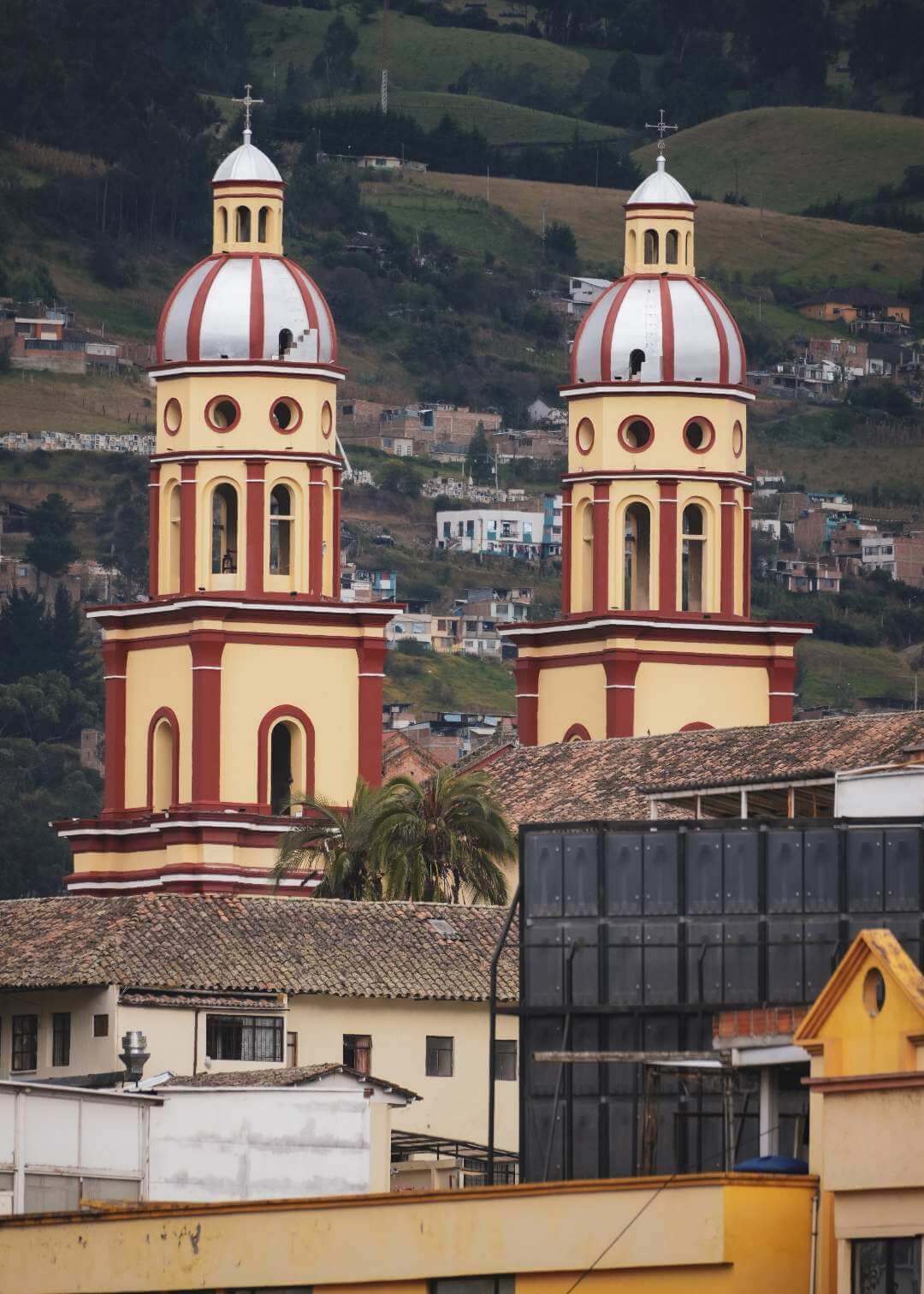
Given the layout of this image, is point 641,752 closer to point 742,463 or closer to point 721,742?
point 721,742

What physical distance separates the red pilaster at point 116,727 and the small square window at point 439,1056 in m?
28.8

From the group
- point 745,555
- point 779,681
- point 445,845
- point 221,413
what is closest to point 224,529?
point 221,413

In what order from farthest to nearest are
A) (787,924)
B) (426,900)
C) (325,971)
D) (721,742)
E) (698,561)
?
(698,561)
(721,742)
(426,900)
(325,971)
(787,924)

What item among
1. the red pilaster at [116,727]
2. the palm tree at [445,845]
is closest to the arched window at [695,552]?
the red pilaster at [116,727]

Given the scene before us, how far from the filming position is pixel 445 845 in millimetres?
82312

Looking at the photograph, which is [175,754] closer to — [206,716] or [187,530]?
[206,716]

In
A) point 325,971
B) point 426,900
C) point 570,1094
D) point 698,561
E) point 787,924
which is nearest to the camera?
point 787,924

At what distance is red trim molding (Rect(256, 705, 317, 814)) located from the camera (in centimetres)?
9900

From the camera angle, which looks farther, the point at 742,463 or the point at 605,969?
the point at 742,463

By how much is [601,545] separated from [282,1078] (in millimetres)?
41244

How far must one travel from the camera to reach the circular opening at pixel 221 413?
101 m

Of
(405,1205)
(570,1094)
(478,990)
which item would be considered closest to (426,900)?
(478,990)

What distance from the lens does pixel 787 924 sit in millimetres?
54750

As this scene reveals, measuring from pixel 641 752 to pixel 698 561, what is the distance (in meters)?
12.6
